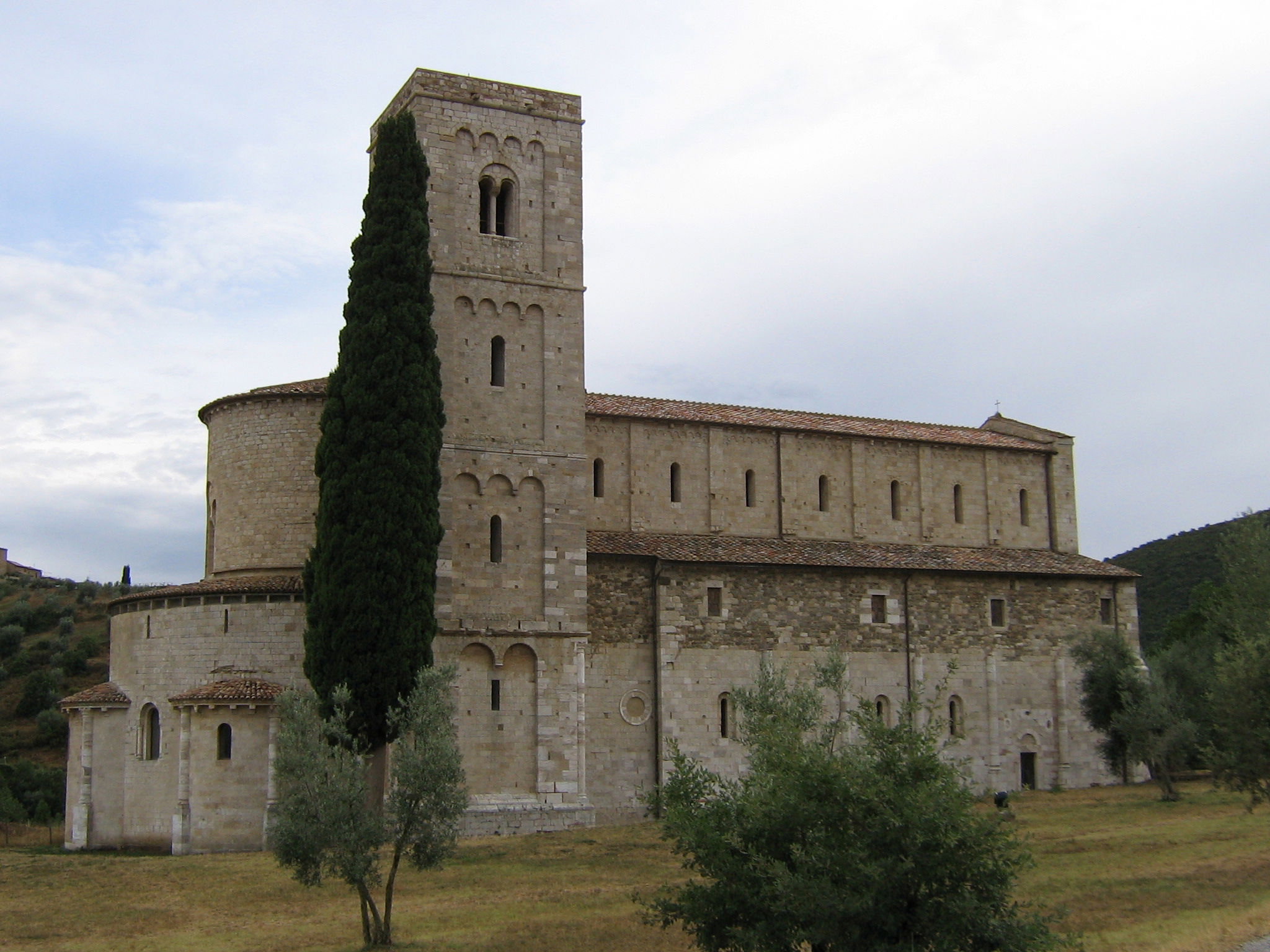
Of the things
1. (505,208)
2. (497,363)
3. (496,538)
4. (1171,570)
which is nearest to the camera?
(496,538)

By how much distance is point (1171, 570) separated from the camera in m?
68.1

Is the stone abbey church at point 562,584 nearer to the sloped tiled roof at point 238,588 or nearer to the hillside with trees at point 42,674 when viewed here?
the sloped tiled roof at point 238,588

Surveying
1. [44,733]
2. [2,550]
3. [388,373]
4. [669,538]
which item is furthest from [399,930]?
[2,550]

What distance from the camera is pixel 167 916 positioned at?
2050 centimetres

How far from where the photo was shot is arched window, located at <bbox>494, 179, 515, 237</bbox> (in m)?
31.1

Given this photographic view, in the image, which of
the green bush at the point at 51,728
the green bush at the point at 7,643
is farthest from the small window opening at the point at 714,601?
the green bush at the point at 7,643

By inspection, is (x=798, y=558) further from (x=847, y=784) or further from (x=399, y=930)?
(x=847, y=784)

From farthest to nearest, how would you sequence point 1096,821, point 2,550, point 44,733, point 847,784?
point 2,550
point 44,733
point 1096,821
point 847,784

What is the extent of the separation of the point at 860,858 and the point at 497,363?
19.9 meters

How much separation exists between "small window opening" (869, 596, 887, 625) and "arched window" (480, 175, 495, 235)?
1418 cm

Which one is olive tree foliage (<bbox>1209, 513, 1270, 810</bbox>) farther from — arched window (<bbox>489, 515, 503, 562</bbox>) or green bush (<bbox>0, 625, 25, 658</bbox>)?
green bush (<bbox>0, 625, 25, 658</bbox>)

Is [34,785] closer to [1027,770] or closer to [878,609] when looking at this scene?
[878,609]

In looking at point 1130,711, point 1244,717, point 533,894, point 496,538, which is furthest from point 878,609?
point 533,894

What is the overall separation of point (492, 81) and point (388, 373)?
9007 millimetres
